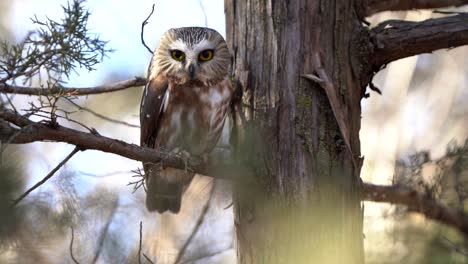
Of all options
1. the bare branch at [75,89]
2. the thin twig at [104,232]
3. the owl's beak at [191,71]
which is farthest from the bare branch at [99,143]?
the owl's beak at [191,71]

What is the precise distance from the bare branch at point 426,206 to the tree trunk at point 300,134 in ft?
3.13

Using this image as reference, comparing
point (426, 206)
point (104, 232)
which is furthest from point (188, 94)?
point (426, 206)

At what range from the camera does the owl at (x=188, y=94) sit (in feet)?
14.0

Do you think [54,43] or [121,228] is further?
[121,228]

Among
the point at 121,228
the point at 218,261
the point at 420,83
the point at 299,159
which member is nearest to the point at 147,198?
the point at 121,228

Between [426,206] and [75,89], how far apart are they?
1825mm

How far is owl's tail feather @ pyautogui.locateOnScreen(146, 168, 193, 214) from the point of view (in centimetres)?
474

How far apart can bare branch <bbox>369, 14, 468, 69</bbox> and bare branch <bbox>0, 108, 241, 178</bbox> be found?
99 cm

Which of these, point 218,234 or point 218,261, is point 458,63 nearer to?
point 218,234

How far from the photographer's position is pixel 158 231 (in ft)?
18.4

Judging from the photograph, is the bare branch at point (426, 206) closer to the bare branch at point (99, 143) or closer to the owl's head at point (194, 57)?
the bare branch at point (99, 143)

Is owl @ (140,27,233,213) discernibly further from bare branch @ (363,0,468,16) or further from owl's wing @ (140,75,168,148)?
bare branch @ (363,0,468,16)

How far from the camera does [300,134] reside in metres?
3.40

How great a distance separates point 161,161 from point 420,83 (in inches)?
236
